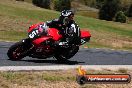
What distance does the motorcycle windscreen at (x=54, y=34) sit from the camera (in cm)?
1380

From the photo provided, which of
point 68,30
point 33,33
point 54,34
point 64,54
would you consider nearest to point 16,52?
point 33,33

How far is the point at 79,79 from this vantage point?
916 cm

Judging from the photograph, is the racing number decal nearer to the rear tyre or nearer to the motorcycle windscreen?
the motorcycle windscreen

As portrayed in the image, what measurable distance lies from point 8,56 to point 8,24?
24.3 meters

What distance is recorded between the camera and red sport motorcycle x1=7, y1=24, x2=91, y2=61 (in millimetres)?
13344

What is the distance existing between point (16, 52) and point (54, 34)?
4.98ft

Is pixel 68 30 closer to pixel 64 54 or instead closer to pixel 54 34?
pixel 54 34

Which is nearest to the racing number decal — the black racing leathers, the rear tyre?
the black racing leathers

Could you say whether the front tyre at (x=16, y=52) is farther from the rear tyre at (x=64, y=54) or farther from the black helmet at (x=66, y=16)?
the black helmet at (x=66, y=16)

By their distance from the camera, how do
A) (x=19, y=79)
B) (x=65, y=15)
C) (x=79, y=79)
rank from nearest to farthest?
(x=79, y=79)
(x=19, y=79)
(x=65, y=15)

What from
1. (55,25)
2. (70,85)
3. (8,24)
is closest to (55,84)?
(70,85)

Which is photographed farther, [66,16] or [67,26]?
[67,26]

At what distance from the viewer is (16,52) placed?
526 inches

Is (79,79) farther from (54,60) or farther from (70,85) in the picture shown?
(54,60)
